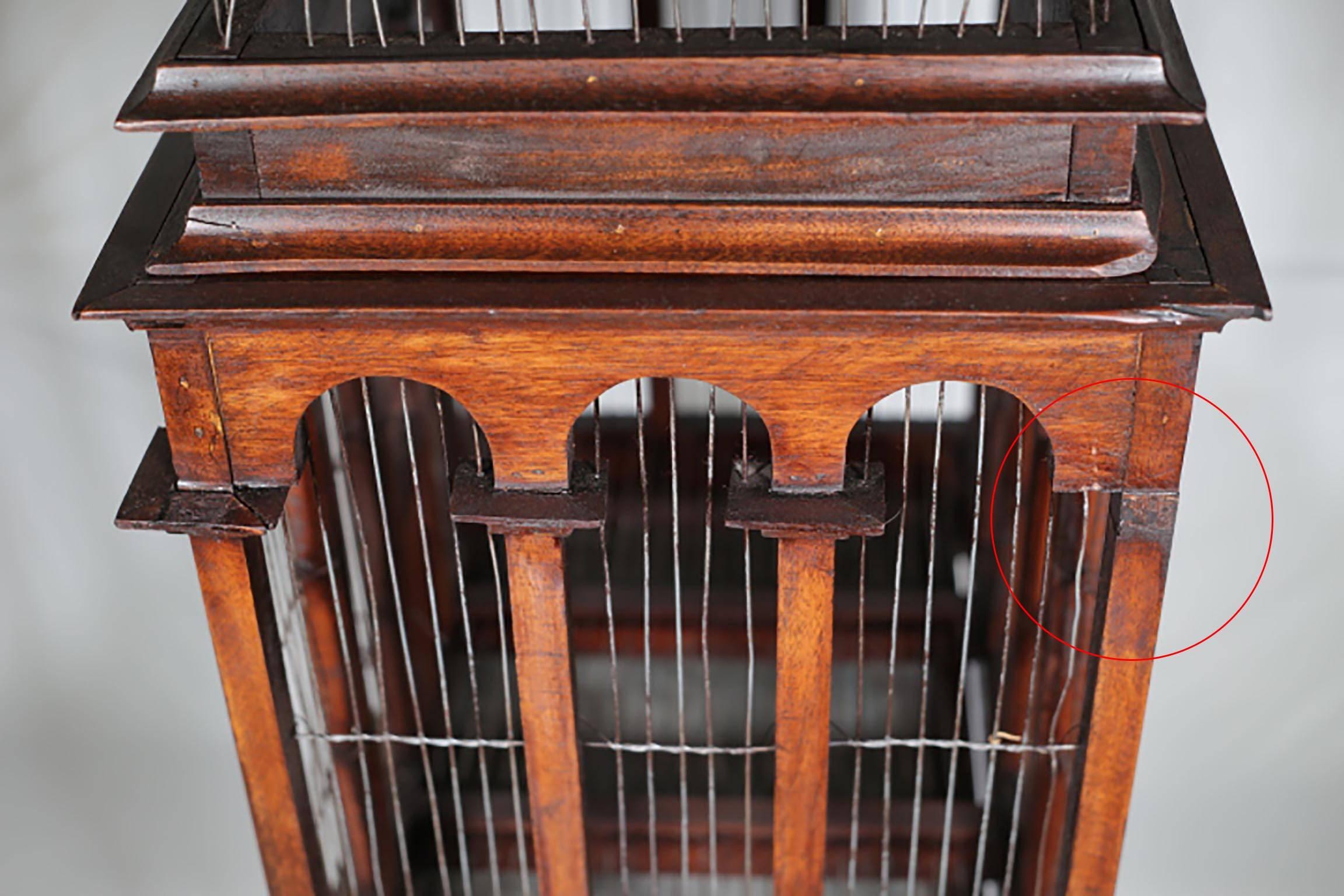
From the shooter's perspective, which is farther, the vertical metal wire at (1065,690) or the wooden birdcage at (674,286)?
the vertical metal wire at (1065,690)

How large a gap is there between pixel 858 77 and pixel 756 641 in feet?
3.85

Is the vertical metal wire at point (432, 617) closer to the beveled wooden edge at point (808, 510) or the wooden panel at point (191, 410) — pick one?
the wooden panel at point (191, 410)

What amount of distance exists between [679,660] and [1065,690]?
1.32ft

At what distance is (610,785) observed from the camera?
2473mm

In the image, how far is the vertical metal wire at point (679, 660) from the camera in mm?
1852

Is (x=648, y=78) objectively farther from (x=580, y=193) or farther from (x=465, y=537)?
(x=465, y=537)

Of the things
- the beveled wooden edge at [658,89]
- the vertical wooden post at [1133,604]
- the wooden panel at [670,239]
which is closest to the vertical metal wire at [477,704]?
the wooden panel at [670,239]

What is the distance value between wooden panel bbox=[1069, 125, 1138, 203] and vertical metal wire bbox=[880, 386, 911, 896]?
8.9 inches

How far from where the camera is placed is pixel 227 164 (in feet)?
5.30

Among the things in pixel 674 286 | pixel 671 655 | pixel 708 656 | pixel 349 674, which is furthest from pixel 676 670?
pixel 674 286

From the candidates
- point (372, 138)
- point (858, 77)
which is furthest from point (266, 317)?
point (858, 77)

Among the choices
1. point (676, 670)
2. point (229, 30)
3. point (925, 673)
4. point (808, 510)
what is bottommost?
point (676, 670)

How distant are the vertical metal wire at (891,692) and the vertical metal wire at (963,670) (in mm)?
66

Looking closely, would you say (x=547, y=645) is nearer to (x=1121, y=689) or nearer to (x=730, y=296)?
(x=730, y=296)
